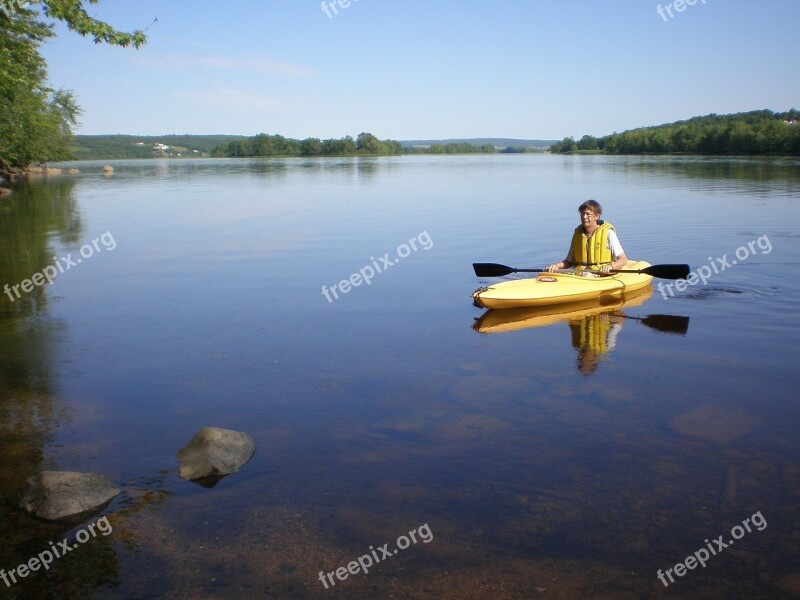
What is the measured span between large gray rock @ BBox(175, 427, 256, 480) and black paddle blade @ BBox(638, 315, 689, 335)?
5.78 metres

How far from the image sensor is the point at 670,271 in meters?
10.6

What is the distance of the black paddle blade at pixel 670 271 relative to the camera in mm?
10539

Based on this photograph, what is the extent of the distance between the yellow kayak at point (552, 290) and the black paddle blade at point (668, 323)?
34.9 inches

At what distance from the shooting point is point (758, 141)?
265 feet

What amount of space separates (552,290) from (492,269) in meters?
1.43

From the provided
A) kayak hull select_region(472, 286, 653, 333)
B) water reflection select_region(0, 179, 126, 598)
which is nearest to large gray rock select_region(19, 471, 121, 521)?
water reflection select_region(0, 179, 126, 598)

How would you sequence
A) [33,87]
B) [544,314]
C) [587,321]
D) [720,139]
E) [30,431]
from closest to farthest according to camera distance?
[30,431] → [587,321] → [544,314] → [33,87] → [720,139]

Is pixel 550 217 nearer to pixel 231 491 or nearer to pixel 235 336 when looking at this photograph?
pixel 235 336

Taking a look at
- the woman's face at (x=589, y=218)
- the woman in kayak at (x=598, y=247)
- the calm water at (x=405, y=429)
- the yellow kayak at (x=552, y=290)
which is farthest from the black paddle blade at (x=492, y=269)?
the woman's face at (x=589, y=218)

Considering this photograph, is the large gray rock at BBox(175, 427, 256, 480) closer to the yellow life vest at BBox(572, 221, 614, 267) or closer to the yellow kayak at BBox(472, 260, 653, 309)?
the yellow kayak at BBox(472, 260, 653, 309)

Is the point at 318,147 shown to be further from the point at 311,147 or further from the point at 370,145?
the point at 370,145

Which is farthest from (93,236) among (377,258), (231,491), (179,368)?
(231,491)

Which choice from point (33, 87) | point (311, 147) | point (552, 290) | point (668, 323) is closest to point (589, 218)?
point (552, 290)

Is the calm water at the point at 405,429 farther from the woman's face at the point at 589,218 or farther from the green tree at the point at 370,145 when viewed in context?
the green tree at the point at 370,145
